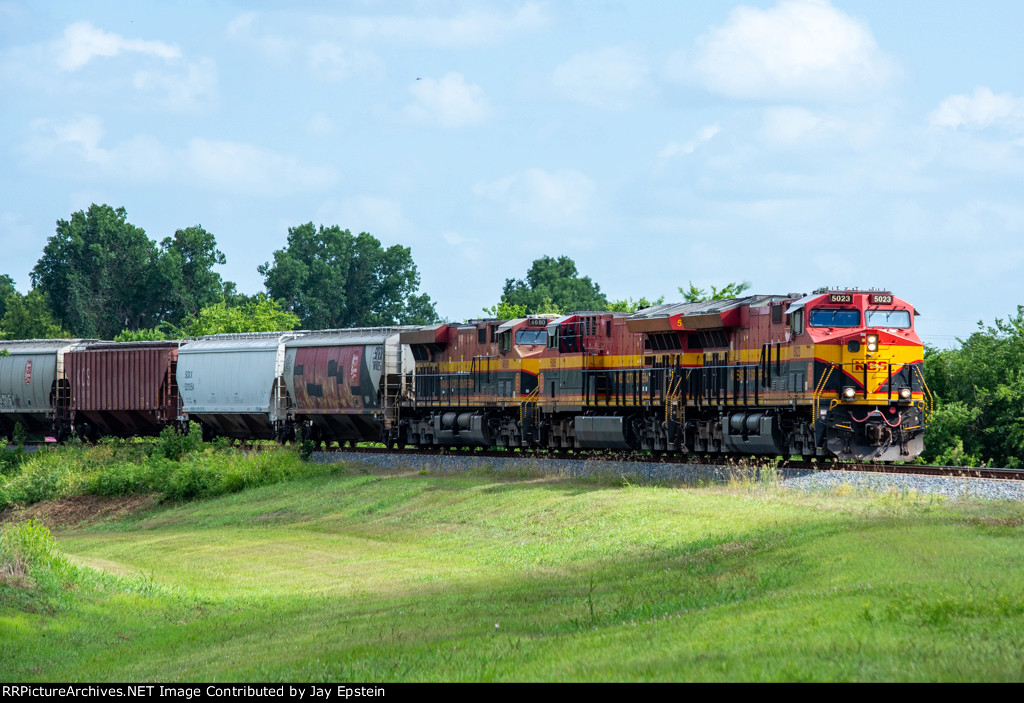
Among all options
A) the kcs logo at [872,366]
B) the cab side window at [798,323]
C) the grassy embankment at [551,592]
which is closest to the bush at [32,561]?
the grassy embankment at [551,592]

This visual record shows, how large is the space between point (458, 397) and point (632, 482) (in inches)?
484

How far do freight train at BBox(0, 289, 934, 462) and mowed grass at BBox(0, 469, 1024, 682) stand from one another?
12.5 feet

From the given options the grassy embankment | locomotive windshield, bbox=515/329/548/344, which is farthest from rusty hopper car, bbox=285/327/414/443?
the grassy embankment

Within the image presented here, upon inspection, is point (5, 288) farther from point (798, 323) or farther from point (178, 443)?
point (798, 323)

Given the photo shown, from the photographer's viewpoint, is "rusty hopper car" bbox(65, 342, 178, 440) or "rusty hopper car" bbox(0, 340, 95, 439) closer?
"rusty hopper car" bbox(65, 342, 178, 440)

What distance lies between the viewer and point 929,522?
61.4ft

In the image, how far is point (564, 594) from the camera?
712 inches

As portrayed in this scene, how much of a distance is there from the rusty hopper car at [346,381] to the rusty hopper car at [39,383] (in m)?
13.5

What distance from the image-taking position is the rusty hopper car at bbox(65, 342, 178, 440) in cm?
5194

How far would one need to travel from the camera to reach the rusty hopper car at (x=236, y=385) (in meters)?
47.7

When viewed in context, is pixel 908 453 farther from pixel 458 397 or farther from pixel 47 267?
pixel 47 267

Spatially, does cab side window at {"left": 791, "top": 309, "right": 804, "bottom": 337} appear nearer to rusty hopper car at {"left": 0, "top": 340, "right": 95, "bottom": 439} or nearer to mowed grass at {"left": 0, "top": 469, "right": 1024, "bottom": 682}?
mowed grass at {"left": 0, "top": 469, "right": 1024, "bottom": 682}

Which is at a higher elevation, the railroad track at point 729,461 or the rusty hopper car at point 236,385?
the rusty hopper car at point 236,385

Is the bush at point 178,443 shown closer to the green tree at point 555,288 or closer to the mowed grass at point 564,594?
the mowed grass at point 564,594
